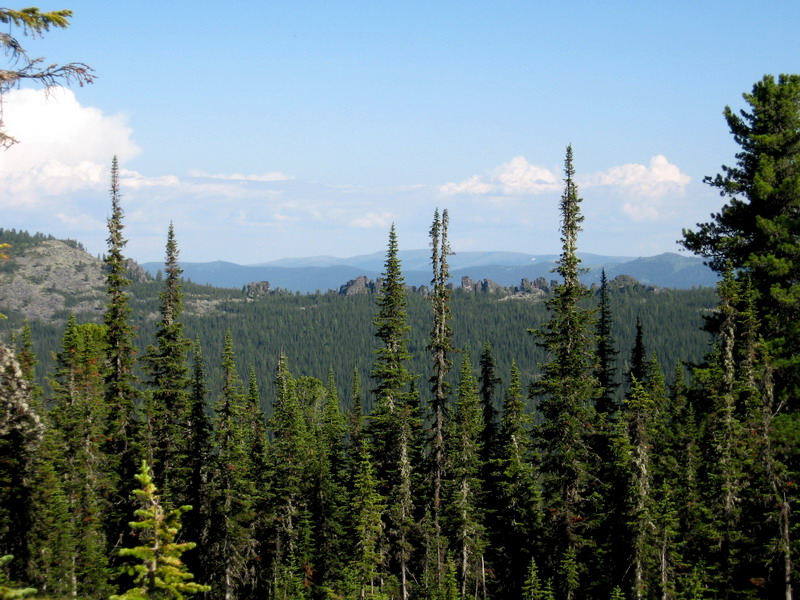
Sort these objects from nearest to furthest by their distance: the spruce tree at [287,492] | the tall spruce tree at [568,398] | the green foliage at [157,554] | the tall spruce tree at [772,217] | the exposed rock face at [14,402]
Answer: the green foliage at [157,554]
the exposed rock face at [14,402]
the tall spruce tree at [772,217]
the tall spruce tree at [568,398]
the spruce tree at [287,492]

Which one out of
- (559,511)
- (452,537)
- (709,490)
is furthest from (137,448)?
(709,490)

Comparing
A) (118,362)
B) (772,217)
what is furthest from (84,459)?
(772,217)

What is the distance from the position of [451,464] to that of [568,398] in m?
12.8

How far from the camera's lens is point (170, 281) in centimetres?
4403

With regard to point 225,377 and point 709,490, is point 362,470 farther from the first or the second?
point 709,490

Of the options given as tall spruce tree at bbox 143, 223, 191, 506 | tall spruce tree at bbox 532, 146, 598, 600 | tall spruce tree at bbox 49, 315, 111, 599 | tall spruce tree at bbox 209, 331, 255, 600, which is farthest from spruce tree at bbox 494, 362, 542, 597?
tall spruce tree at bbox 49, 315, 111, 599

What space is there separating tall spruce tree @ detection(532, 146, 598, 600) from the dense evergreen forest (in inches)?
3.9

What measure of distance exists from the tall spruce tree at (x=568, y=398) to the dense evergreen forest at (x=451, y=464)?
10cm

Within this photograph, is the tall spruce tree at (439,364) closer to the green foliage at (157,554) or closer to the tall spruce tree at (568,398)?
the tall spruce tree at (568,398)

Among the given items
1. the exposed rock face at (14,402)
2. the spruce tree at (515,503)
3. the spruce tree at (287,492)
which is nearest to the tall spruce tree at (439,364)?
the spruce tree at (515,503)

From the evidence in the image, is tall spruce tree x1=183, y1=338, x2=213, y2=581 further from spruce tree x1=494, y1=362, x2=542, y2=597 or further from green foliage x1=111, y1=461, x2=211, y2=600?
green foliage x1=111, y1=461, x2=211, y2=600

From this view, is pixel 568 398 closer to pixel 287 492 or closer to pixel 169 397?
pixel 287 492

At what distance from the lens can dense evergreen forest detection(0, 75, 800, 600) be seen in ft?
78.1

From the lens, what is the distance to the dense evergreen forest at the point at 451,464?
2380cm
